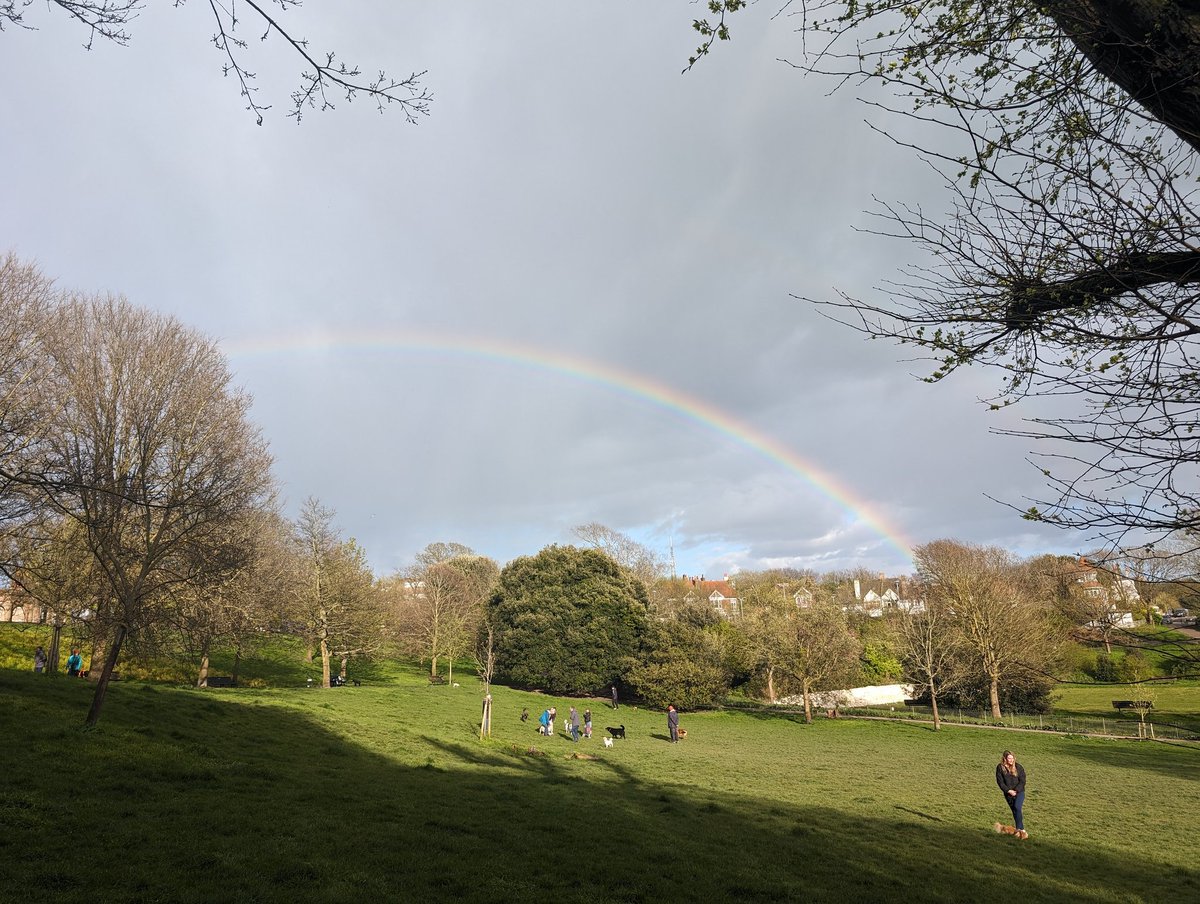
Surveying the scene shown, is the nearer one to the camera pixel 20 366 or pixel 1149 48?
pixel 1149 48

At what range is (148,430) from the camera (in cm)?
1525

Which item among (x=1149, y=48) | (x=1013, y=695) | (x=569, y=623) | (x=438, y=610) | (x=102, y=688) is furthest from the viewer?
(x=438, y=610)

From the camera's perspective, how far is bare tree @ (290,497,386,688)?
3631 centimetres

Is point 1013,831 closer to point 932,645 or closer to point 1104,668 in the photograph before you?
point 932,645

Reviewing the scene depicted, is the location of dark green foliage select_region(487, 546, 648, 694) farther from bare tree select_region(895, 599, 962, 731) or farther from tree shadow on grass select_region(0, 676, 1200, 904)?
tree shadow on grass select_region(0, 676, 1200, 904)

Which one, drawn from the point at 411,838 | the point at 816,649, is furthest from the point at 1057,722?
the point at 411,838

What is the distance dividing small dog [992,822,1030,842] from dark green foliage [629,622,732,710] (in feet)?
97.9

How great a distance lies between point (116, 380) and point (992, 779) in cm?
3020

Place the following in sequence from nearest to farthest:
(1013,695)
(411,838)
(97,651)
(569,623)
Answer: (411,838) → (97,651) → (1013,695) → (569,623)

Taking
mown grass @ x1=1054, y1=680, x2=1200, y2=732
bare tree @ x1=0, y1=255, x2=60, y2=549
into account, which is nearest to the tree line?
bare tree @ x1=0, y1=255, x2=60, y2=549

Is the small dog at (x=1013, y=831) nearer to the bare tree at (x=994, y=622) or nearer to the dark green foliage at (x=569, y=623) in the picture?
the bare tree at (x=994, y=622)

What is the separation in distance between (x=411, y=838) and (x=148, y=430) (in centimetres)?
1224

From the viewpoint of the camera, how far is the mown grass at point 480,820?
7.31 metres

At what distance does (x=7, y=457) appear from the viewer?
49.3ft
